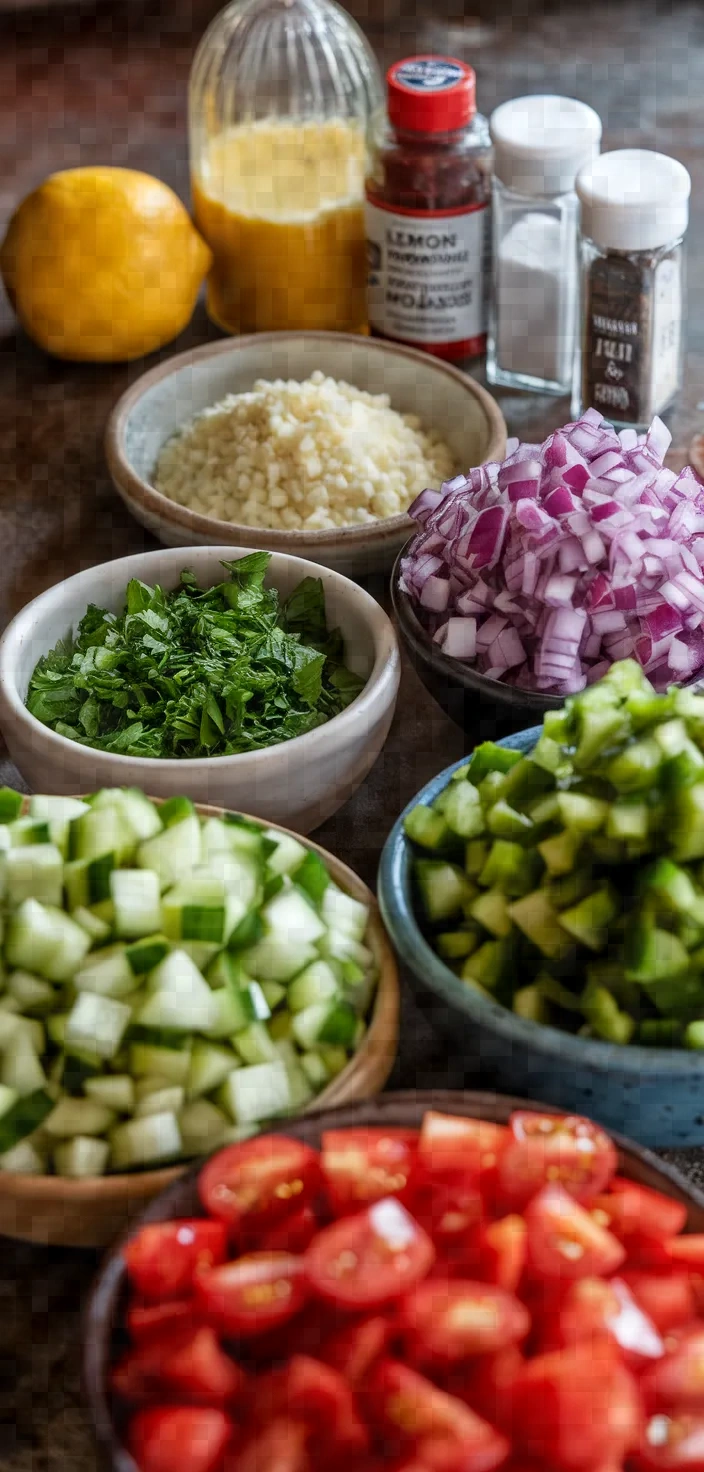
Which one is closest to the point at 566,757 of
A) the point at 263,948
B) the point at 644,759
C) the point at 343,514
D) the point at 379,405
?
the point at 644,759

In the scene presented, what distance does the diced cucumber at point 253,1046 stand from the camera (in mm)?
1041

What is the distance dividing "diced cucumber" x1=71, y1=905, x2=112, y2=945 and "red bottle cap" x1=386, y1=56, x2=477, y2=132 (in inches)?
49.1

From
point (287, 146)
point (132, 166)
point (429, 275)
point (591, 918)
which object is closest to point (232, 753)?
point (591, 918)

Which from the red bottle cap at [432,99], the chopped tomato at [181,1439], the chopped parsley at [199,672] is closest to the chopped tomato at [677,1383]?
the chopped tomato at [181,1439]

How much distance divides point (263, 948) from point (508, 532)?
1.67ft

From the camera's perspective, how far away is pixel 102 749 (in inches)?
53.1

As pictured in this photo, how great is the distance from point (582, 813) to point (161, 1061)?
330 mm

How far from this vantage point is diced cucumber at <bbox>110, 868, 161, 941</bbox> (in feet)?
3.43

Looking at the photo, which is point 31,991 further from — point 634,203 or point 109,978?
point 634,203

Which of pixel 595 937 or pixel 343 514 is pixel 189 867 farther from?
pixel 343 514

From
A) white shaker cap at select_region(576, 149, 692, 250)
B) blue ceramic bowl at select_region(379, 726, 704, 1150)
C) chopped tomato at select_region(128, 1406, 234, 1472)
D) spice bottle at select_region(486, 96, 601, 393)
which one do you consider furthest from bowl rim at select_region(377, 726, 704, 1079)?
spice bottle at select_region(486, 96, 601, 393)

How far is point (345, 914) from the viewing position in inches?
44.9

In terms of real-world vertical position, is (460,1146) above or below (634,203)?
below

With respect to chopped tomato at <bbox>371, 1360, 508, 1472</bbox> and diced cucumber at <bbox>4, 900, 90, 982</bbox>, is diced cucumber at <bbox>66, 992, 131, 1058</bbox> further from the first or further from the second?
chopped tomato at <bbox>371, 1360, 508, 1472</bbox>
